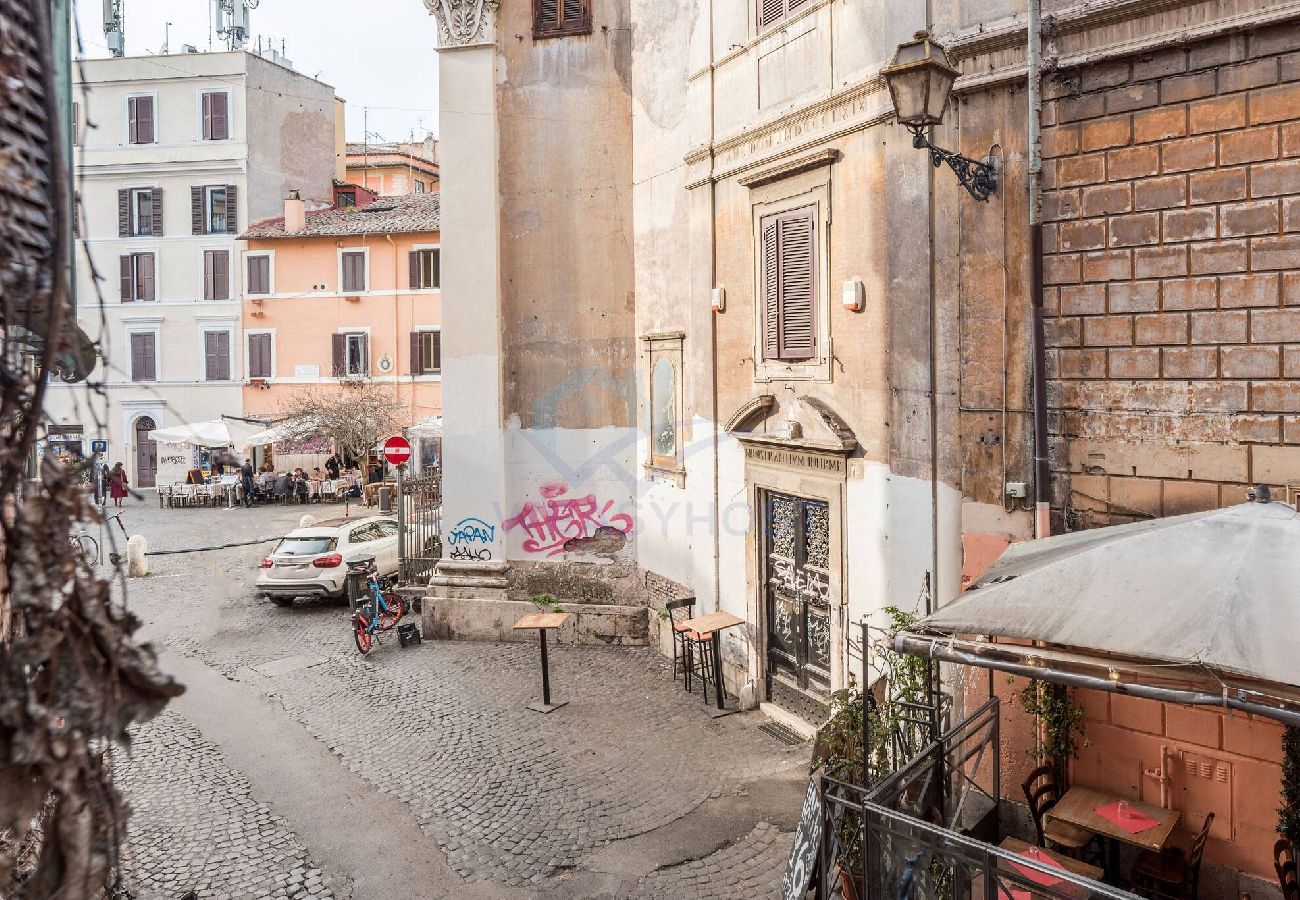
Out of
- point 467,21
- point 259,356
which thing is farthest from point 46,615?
point 259,356

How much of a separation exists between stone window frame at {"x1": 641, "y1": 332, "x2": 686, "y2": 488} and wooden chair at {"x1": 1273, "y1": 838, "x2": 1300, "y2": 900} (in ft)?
25.3

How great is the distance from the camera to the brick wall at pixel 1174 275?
6004mm

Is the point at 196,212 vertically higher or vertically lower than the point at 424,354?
higher

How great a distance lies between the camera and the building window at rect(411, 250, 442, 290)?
103 ft

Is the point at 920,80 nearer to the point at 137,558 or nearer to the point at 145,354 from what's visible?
the point at 137,558

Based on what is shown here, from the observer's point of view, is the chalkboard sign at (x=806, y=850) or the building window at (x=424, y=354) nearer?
the chalkboard sign at (x=806, y=850)

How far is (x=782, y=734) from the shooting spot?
9.83m

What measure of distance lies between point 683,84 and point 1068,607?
9298mm

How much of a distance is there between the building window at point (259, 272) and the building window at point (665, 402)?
2473 centimetres

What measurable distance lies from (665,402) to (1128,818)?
7.98m

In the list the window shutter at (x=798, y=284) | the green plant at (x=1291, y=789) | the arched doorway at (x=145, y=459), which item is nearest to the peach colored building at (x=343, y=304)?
the arched doorway at (x=145, y=459)

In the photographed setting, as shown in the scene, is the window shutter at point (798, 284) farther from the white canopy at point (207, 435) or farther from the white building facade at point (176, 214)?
the white building facade at point (176, 214)

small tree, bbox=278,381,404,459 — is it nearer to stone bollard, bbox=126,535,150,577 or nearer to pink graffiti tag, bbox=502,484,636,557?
stone bollard, bbox=126,535,150,577

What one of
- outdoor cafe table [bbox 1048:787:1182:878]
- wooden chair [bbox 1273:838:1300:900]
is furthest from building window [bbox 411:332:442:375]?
wooden chair [bbox 1273:838:1300:900]
